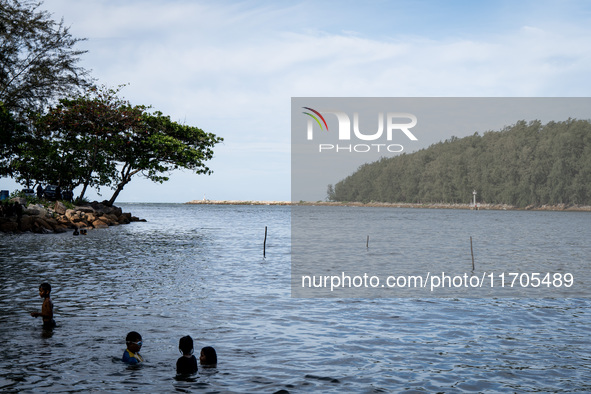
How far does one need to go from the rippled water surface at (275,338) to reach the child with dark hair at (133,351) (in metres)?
0.17

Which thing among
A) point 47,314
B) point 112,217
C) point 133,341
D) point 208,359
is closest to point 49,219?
point 112,217

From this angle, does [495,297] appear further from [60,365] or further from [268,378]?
[60,365]

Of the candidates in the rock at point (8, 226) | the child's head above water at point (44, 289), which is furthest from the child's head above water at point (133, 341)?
the rock at point (8, 226)

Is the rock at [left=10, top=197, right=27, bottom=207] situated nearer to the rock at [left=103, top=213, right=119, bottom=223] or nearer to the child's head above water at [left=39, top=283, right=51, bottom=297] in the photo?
the rock at [left=103, top=213, right=119, bottom=223]

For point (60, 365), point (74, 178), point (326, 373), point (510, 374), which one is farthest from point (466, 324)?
point (74, 178)

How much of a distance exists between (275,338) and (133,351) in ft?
11.9

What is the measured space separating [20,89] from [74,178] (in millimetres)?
19723

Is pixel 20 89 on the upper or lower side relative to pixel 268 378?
upper

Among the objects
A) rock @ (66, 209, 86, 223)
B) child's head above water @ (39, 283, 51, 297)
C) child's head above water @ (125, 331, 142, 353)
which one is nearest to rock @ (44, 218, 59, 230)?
rock @ (66, 209, 86, 223)

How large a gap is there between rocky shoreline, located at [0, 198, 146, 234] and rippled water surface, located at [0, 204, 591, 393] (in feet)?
71.6

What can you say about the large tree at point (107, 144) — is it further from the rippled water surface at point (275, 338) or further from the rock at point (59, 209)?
the rippled water surface at point (275, 338)

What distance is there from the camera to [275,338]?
13.4 metres

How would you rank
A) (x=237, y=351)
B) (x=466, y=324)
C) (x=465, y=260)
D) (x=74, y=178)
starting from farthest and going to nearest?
(x=74, y=178), (x=465, y=260), (x=466, y=324), (x=237, y=351)

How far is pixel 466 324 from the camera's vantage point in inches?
607
